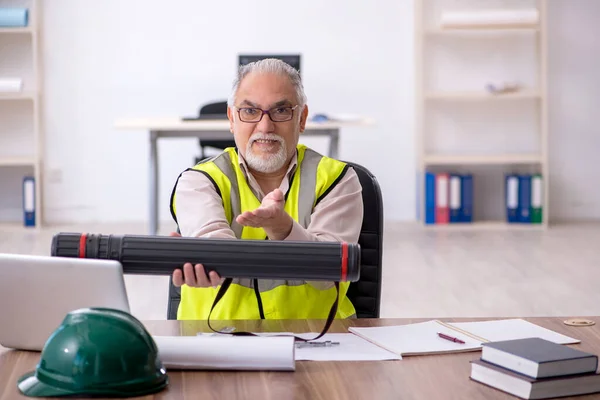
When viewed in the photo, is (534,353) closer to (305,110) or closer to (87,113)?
(305,110)

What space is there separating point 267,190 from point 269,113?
173mm

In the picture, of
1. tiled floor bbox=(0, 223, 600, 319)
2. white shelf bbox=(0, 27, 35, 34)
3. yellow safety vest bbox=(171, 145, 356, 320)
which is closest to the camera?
yellow safety vest bbox=(171, 145, 356, 320)

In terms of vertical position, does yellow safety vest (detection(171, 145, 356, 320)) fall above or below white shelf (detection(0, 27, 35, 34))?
below

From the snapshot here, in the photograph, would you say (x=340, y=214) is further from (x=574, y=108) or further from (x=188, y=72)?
(x=574, y=108)

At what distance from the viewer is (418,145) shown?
6.78 metres

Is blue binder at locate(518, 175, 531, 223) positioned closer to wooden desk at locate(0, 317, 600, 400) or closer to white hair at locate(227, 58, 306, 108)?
white hair at locate(227, 58, 306, 108)

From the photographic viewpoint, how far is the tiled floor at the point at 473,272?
4.16 meters

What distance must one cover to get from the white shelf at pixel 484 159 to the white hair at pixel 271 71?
4693 mm

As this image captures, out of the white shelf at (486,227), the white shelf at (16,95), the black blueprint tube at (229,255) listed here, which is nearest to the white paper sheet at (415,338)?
the black blueprint tube at (229,255)

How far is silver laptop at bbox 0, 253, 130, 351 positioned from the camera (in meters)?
1.29

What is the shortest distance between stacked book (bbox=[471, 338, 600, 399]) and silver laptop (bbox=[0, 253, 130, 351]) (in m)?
0.51

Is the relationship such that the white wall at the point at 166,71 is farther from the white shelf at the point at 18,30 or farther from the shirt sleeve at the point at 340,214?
the shirt sleeve at the point at 340,214

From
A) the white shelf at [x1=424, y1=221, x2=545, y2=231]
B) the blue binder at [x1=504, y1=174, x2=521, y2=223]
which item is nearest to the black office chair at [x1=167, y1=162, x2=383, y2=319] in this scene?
the white shelf at [x1=424, y1=221, x2=545, y2=231]

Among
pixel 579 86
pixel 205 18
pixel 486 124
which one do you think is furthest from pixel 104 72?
pixel 579 86
